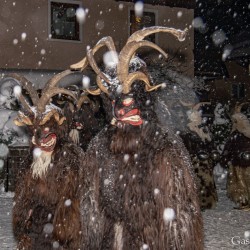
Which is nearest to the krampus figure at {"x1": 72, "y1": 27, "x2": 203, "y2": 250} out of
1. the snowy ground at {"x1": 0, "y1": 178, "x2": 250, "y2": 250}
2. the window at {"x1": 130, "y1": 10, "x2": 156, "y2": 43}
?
the snowy ground at {"x1": 0, "y1": 178, "x2": 250, "y2": 250}

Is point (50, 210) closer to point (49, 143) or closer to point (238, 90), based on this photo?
point (49, 143)

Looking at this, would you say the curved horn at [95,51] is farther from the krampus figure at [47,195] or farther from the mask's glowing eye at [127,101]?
the krampus figure at [47,195]

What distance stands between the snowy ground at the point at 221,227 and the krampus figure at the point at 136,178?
3741 millimetres

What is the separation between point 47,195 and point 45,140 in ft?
2.09

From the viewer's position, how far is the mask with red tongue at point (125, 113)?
172 inches

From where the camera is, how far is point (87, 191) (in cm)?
460

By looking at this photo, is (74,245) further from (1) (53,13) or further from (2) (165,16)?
(2) (165,16)

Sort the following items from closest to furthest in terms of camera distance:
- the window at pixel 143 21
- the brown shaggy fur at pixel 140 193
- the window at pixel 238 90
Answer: the brown shaggy fur at pixel 140 193 < the window at pixel 143 21 < the window at pixel 238 90

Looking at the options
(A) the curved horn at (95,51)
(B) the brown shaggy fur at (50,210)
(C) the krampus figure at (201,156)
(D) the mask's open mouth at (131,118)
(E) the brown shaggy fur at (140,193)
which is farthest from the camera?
(C) the krampus figure at (201,156)

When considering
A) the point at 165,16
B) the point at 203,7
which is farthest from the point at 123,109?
the point at 203,7

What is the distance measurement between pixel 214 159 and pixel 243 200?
1.26 m

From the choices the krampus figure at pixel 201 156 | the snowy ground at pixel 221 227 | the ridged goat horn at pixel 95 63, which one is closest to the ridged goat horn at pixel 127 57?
the ridged goat horn at pixel 95 63

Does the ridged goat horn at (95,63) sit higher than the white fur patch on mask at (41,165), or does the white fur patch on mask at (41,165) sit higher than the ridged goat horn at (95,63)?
the ridged goat horn at (95,63)

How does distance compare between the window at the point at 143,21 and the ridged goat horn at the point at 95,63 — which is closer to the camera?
the ridged goat horn at the point at 95,63
